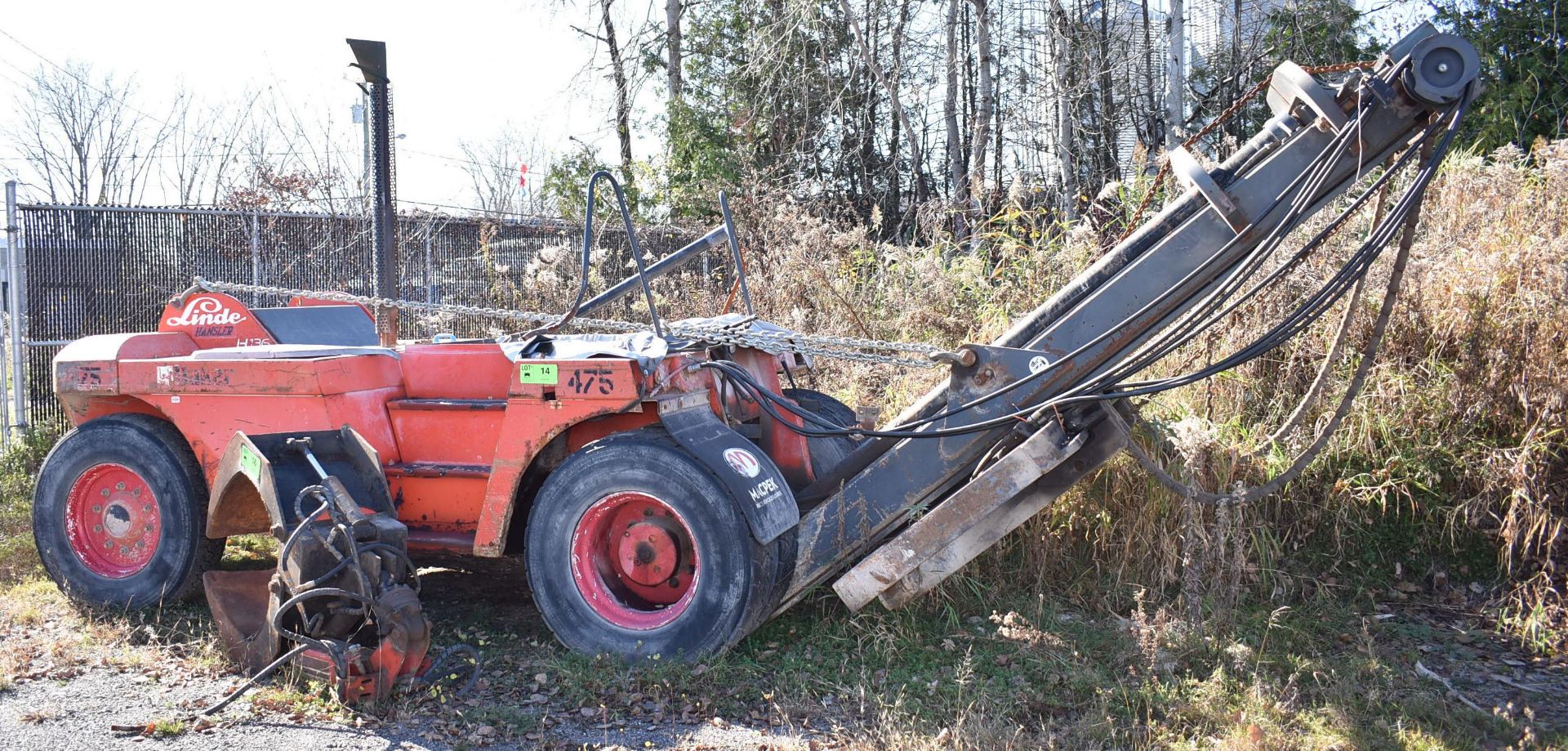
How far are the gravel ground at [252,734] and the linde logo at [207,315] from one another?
94.9 inches

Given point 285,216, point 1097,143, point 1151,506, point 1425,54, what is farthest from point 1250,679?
point 1097,143

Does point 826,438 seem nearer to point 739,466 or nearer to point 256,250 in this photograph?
point 739,466

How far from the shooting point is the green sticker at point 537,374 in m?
4.88

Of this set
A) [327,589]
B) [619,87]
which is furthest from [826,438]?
[619,87]

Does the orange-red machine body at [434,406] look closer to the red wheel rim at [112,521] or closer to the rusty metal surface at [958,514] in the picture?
the red wheel rim at [112,521]

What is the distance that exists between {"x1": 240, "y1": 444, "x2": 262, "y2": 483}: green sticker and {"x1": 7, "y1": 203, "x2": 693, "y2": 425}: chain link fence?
5433 millimetres

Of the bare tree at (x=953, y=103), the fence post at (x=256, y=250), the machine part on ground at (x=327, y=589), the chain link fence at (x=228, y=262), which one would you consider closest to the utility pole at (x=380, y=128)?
the chain link fence at (x=228, y=262)

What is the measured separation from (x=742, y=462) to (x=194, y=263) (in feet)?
26.2

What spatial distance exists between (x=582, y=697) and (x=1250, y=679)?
269 centimetres

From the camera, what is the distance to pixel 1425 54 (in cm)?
399

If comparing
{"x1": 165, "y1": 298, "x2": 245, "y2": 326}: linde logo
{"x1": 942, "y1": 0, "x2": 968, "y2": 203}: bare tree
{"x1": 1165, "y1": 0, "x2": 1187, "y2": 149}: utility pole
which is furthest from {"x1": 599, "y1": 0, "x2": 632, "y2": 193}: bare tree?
{"x1": 165, "y1": 298, "x2": 245, "y2": 326}: linde logo

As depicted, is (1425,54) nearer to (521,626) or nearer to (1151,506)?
(1151,506)

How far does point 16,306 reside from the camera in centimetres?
935

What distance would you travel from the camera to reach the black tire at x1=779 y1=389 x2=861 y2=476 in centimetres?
574
